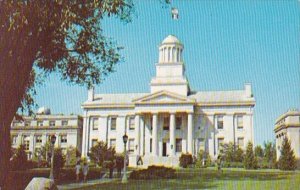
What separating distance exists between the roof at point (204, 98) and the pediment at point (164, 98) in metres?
0.82

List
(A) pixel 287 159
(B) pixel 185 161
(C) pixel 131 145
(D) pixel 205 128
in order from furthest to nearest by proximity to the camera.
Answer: (C) pixel 131 145, (D) pixel 205 128, (B) pixel 185 161, (A) pixel 287 159

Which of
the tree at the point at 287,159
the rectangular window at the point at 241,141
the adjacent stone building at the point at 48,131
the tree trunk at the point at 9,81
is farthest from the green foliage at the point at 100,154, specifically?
the tree trunk at the point at 9,81

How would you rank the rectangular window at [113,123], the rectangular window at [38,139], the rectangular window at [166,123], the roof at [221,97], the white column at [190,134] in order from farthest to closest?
the rectangular window at [38,139]
the rectangular window at [113,123]
the rectangular window at [166,123]
the roof at [221,97]
the white column at [190,134]

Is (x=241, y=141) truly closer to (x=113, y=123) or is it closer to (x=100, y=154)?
(x=113, y=123)

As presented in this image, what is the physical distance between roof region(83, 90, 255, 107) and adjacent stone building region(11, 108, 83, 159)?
774cm

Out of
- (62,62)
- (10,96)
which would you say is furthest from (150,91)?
(10,96)

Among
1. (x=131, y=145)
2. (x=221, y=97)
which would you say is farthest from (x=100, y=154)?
(x=221, y=97)

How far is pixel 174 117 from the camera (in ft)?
203

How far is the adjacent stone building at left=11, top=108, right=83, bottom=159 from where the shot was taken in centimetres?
7344

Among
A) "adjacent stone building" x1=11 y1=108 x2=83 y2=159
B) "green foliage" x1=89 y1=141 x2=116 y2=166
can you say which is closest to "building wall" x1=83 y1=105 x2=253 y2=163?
"adjacent stone building" x1=11 y1=108 x2=83 y2=159

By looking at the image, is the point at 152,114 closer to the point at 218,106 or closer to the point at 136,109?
the point at 136,109

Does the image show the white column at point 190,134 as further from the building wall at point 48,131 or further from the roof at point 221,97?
the building wall at point 48,131

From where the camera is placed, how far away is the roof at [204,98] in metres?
62.3

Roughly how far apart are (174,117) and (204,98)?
6.06 meters
